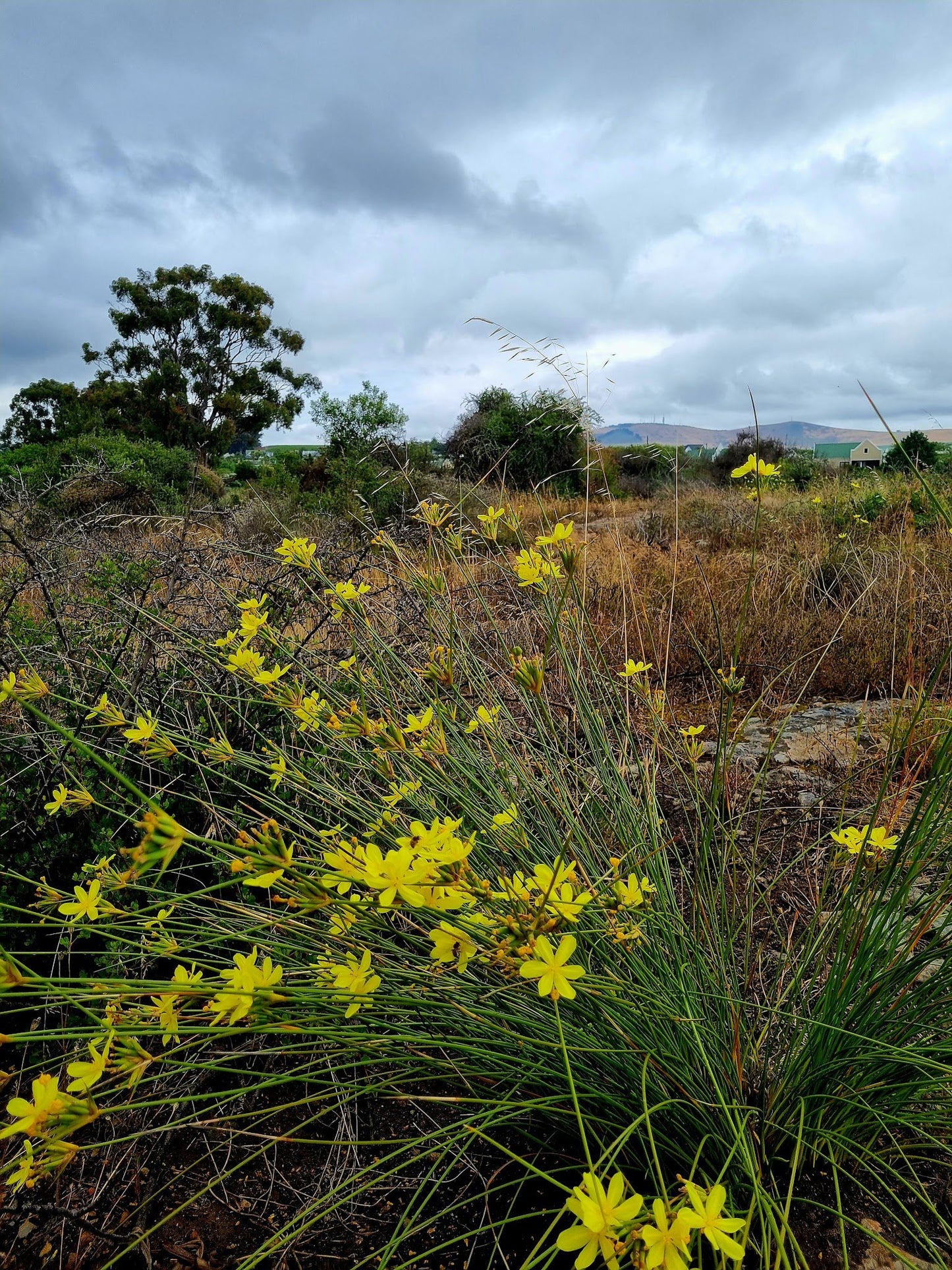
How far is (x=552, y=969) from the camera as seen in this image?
80 centimetres

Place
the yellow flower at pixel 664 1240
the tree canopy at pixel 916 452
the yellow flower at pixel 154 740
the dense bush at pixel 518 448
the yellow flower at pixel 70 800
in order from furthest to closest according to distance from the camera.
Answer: the dense bush at pixel 518 448 → the tree canopy at pixel 916 452 → the yellow flower at pixel 70 800 → the yellow flower at pixel 154 740 → the yellow flower at pixel 664 1240

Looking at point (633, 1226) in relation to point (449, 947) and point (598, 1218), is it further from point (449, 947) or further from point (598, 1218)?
point (449, 947)

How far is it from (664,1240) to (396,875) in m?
0.45

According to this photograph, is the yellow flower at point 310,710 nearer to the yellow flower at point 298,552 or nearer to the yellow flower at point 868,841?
the yellow flower at point 298,552

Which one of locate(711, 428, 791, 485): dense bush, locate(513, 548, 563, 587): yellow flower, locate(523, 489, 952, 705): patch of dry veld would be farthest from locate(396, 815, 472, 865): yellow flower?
locate(711, 428, 791, 485): dense bush

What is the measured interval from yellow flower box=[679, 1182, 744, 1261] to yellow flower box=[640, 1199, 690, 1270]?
1 centimetres

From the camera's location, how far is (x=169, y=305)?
28.4 m

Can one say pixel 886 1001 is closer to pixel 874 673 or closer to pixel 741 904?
pixel 741 904

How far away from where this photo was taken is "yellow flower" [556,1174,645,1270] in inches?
28.5

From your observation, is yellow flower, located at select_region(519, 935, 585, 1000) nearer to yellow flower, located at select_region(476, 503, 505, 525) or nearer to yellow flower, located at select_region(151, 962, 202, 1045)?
yellow flower, located at select_region(151, 962, 202, 1045)

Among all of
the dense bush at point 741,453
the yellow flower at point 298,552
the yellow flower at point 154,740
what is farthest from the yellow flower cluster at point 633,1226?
the dense bush at point 741,453

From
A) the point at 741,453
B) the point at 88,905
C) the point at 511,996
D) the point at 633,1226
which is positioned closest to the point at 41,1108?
the point at 88,905

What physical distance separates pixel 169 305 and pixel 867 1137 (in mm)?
32985

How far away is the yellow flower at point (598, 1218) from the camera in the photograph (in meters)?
0.72
